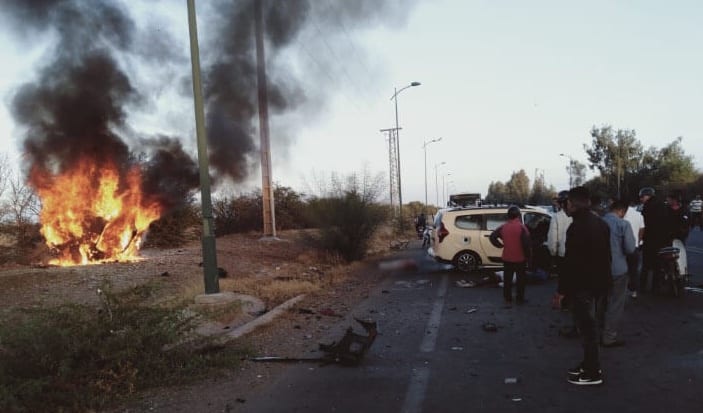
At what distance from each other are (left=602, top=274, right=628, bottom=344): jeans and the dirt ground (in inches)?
119

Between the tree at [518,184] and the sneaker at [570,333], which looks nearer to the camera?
the sneaker at [570,333]

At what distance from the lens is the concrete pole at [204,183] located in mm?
8039

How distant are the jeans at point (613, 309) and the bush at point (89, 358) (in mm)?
3765

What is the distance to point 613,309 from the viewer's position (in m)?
5.68

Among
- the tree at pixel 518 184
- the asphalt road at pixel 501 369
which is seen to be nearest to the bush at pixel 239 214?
the asphalt road at pixel 501 369

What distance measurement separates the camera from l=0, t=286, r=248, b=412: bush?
14.0ft

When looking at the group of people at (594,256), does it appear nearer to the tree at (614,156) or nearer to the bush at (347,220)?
the bush at (347,220)

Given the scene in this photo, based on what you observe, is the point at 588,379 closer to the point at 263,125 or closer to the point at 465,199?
the point at 263,125

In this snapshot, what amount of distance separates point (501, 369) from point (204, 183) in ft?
16.3

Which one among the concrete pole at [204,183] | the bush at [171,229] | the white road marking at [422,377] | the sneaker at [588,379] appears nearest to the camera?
the white road marking at [422,377]

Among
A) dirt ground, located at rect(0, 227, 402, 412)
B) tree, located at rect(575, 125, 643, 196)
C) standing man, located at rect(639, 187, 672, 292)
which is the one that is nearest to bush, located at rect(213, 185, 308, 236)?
dirt ground, located at rect(0, 227, 402, 412)

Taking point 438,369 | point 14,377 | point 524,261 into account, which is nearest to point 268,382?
point 438,369

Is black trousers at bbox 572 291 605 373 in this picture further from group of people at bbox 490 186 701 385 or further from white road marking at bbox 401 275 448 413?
white road marking at bbox 401 275 448 413

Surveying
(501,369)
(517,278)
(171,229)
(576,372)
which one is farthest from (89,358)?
(171,229)
